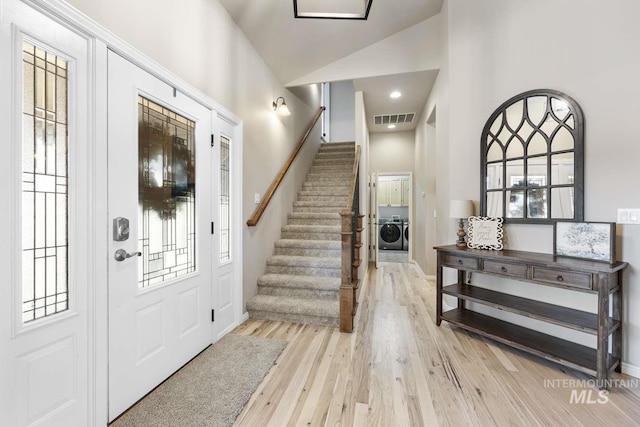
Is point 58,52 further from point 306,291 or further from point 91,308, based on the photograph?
point 306,291

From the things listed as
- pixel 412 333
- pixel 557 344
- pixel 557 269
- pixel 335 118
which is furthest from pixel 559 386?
pixel 335 118

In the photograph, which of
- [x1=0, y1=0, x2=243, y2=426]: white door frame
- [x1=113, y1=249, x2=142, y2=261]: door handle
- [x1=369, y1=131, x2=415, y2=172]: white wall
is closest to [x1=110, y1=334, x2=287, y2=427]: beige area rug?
[x1=0, y1=0, x2=243, y2=426]: white door frame

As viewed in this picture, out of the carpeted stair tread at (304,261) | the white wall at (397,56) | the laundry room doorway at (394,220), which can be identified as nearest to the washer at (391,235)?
the laundry room doorway at (394,220)

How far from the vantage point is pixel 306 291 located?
3.08m

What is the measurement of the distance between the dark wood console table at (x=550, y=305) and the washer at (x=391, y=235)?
17.6ft

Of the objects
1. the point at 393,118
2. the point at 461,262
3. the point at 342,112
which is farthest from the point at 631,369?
the point at 342,112

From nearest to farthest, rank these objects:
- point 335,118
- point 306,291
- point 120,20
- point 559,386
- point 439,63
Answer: point 120,20 < point 559,386 < point 306,291 < point 439,63 < point 335,118

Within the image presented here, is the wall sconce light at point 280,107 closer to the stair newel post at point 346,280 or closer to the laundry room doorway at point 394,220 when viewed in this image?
the stair newel post at point 346,280

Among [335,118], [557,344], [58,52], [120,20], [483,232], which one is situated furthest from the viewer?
[335,118]

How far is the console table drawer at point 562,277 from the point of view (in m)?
1.84

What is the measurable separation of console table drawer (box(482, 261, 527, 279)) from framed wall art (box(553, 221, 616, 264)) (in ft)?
1.00

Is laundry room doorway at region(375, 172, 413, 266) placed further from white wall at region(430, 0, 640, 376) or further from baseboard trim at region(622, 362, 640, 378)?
baseboard trim at region(622, 362, 640, 378)

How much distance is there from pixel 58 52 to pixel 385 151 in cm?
564

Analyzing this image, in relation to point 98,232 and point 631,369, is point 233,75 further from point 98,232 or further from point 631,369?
point 631,369
